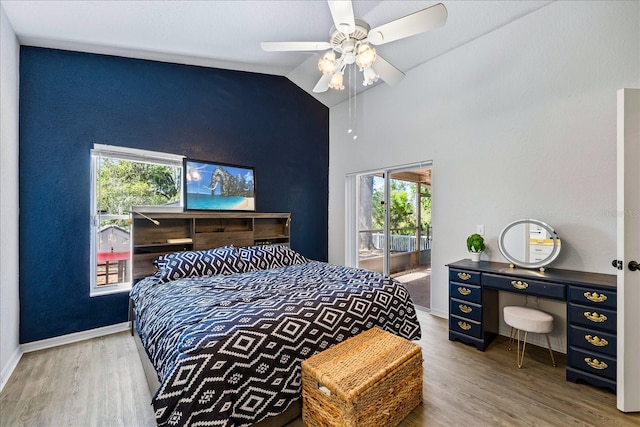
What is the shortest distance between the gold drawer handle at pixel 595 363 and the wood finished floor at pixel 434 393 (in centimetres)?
17

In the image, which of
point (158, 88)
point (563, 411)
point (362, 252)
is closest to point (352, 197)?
point (362, 252)

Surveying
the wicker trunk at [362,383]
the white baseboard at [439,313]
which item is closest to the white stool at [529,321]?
the white baseboard at [439,313]

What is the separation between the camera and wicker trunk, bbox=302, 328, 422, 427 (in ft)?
4.82

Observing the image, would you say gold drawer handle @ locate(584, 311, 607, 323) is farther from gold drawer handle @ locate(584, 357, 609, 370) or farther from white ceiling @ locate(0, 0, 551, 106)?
white ceiling @ locate(0, 0, 551, 106)

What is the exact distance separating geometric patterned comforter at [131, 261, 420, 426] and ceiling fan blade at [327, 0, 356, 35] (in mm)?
1806

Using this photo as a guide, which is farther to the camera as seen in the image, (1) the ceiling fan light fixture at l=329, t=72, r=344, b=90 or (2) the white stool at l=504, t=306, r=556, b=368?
(2) the white stool at l=504, t=306, r=556, b=368

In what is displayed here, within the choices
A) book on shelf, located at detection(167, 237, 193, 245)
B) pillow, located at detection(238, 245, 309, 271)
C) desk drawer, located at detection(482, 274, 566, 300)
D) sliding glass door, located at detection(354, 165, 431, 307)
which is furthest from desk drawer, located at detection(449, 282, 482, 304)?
book on shelf, located at detection(167, 237, 193, 245)

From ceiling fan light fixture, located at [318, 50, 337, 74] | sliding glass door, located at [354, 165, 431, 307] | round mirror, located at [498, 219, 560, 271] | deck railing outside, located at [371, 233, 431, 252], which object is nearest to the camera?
ceiling fan light fixture, located at [318, 50, 337, 74]

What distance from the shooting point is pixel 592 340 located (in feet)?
6.85

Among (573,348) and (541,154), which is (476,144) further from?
(573,348)

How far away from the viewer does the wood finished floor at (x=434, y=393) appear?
1.76 meters

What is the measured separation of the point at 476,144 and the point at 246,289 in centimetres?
287

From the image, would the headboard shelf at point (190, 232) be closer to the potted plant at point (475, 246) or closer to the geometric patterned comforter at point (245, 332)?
the geometric patterned comforter at point (245, 332)

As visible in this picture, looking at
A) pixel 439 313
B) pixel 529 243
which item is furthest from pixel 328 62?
pixel 439 313
